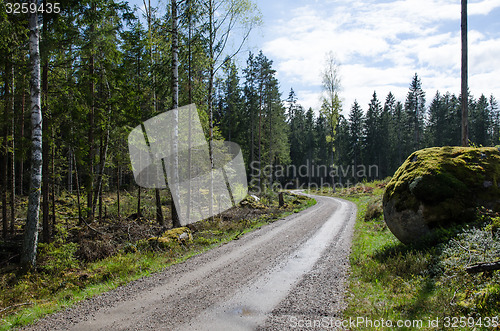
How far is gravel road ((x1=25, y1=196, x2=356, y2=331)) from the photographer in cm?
478

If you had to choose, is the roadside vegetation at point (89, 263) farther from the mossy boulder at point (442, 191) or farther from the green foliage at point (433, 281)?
the mossy boulder at point (442, 191)

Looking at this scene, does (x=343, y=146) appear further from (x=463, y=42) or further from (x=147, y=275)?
(x=147, y=275)

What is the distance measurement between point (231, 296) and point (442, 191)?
240 inches

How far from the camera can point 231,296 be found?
586 cm

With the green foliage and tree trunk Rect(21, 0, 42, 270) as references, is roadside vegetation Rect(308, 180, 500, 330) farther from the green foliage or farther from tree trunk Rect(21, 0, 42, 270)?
tree trunk Rect(21, 0, 42, 270)

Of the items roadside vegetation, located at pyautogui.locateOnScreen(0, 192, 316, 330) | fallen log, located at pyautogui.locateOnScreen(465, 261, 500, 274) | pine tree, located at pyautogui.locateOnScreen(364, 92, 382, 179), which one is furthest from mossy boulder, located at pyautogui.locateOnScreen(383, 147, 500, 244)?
pine tree, located at pyautogui.locateOnScreen(364, 92, 382, 179)

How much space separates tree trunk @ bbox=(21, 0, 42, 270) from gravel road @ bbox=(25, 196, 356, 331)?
13.0ft

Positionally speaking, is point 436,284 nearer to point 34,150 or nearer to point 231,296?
point 231,296

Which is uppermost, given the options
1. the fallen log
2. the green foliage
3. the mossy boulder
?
the mossy boulder

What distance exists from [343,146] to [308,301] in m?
60.2

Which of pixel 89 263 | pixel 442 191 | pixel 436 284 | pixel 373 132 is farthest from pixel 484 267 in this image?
pixel 373 132

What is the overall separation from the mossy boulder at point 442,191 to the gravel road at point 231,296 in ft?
7.31

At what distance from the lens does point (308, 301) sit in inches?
217

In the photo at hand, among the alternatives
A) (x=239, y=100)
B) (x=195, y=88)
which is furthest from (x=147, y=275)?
(x=239, y=100)
